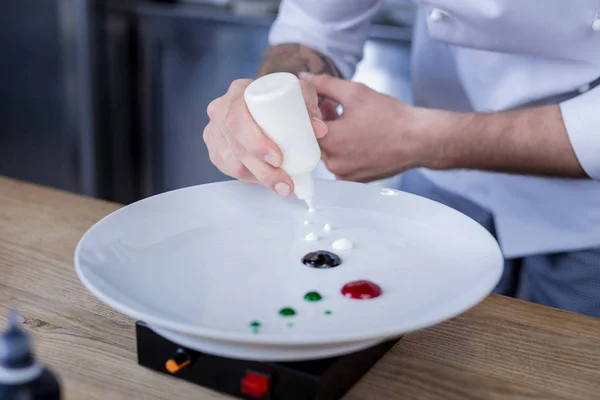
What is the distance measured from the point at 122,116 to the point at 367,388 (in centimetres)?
194

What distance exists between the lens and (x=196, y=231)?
812 mm

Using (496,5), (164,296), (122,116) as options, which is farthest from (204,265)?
(122,116)

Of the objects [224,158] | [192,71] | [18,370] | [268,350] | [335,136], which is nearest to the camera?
[18,370]

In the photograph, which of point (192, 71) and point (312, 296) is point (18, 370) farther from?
point (192, 71)

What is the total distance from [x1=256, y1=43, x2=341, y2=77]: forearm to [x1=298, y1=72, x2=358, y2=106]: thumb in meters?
0.19

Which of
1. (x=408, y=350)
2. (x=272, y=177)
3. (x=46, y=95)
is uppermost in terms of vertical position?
(x=272, y=177)

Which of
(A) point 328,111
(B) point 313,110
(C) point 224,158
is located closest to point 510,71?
(A) point 328,111

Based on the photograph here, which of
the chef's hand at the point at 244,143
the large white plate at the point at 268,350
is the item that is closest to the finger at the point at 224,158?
the chef's hand at the point at 244,143

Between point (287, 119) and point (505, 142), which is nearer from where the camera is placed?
point (287, 119)

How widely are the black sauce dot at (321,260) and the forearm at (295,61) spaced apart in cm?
60

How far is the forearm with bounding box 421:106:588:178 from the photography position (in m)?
1.08

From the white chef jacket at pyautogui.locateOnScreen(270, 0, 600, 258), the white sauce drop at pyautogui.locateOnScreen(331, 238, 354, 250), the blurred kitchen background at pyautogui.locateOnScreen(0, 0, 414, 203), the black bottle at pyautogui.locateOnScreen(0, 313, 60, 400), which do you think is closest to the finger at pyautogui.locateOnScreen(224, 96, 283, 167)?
the white sauce drop at pyautogui.locateOnScreen(331, 238, 354, 250)

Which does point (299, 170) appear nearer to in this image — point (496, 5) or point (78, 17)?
point (496, 5)

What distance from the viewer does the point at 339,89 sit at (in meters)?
1.09
